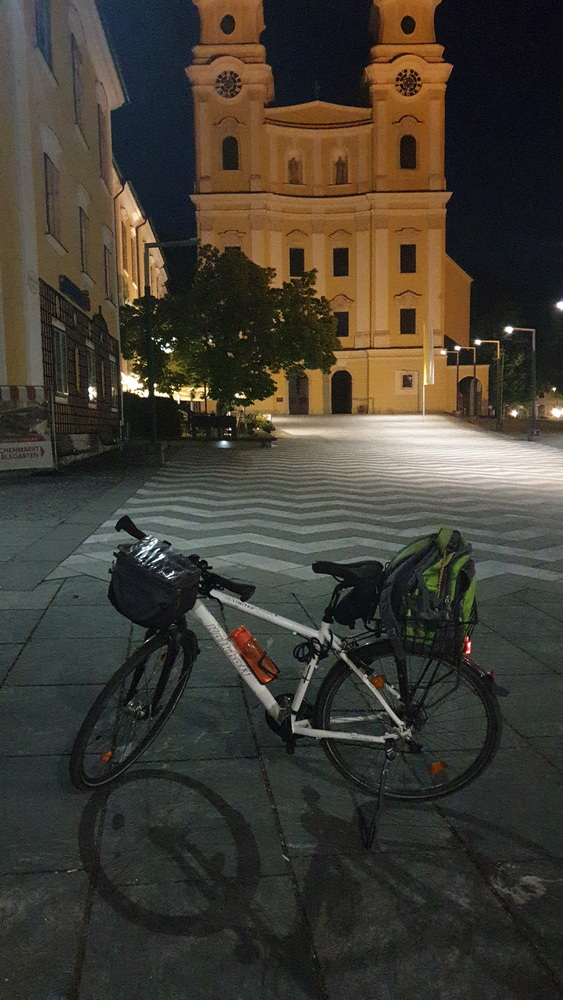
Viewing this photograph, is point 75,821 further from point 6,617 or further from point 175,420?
point 175,420

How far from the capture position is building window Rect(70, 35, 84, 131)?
63.9 ft

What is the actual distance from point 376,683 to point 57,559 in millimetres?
5009

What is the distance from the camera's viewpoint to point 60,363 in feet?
59.6

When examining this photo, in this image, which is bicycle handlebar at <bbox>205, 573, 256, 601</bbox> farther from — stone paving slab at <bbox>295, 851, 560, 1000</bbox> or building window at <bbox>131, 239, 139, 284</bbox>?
building window at <bbox>131, 239, 139, 284</bbox>

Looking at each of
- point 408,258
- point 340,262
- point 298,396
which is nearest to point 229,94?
point 340,262

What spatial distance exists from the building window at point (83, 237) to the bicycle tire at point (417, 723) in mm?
19516

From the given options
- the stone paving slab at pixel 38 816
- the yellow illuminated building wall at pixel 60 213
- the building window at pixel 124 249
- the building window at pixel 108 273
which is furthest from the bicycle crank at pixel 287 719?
the building window at pixel 124 249

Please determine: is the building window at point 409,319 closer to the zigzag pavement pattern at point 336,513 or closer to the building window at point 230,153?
the building window at point 230,153

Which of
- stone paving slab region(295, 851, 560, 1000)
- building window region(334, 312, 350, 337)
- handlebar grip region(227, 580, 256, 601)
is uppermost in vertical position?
building window region(334, 312, 350, 337)

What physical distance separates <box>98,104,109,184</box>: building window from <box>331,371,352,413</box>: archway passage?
1337 inches

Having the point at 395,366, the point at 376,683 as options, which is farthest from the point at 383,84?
the point at 376,683

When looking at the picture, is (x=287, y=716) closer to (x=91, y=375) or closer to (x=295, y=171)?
(x=91, y=375)

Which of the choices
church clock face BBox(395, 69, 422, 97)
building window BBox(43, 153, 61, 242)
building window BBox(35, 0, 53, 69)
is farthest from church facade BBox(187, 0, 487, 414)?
building window BBox(35, 0, 53, 69)

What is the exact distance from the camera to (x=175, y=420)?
28844 mm
